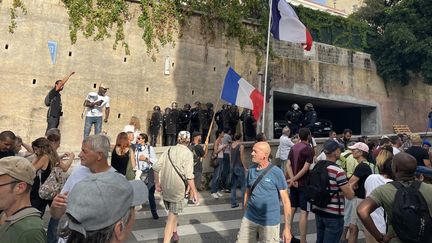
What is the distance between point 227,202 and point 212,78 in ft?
29.4

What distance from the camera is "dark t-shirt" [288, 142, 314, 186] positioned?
5.59 m

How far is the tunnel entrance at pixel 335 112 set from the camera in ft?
63.4

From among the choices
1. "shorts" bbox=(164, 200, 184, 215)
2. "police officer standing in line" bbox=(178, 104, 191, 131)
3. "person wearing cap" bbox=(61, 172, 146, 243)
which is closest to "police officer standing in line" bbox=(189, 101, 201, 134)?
"police officer standing in line" bbox=(178, 104, 191, 131)

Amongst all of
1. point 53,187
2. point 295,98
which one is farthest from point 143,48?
point 53,187

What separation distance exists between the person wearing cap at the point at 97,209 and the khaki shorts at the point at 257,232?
2.41 meters

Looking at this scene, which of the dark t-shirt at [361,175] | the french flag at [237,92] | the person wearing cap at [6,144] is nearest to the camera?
the person wearing cap at [6,144]

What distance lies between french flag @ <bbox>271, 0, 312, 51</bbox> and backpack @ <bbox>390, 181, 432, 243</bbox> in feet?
33.1

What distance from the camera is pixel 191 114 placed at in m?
13.4

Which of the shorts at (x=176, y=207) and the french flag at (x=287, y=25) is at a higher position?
the french flag at (x=287, y=25)

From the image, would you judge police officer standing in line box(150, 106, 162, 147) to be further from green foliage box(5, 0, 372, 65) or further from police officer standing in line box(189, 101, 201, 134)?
Result: green foliage box(5, 0, 372, 65)

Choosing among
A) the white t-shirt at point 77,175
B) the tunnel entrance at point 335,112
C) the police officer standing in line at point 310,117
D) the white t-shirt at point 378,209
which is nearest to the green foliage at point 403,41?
the tunnel entrance at point 335,112

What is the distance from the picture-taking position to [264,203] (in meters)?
3.84

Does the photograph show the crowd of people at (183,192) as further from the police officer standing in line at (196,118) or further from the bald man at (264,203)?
the police officer standing in line at (196,118)

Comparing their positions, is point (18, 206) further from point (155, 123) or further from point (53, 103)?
point (155, 123)
